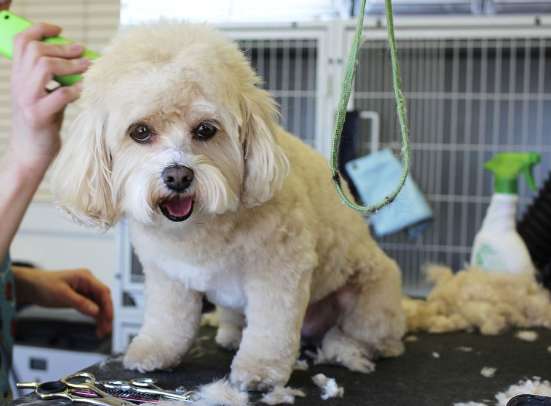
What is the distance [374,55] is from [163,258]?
1097 mm

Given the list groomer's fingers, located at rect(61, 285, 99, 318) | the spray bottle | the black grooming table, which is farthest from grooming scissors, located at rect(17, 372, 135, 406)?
the spray bottle

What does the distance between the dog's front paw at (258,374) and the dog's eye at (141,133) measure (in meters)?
0.32

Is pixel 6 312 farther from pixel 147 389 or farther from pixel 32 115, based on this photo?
pixel 147 389

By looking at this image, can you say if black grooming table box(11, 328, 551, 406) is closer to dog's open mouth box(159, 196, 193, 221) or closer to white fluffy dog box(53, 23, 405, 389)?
white fluffy dog box(53, 23, 405, 389)

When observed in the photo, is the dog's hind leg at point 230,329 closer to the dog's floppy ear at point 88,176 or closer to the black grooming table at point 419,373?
the black grooming table at point 419,373

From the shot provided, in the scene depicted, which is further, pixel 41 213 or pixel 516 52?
pixel 41 213

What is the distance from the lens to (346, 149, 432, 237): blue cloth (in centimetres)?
167

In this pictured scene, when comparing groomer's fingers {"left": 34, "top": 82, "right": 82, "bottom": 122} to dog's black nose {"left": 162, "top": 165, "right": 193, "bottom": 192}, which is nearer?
dog's black nose {"left": 162, "top": 165, "right": 193, "bottom": 192}

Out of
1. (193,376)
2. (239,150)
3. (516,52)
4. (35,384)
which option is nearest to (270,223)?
(239,150)

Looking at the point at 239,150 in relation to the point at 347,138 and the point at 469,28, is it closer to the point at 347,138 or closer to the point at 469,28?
the point at 347,138

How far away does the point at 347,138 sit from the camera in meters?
1.72

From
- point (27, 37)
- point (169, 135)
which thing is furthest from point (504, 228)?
point (27, 37)

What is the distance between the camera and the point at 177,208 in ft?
2.68

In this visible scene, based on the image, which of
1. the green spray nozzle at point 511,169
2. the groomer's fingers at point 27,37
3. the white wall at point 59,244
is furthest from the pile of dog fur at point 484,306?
the white wall at point 59,244
